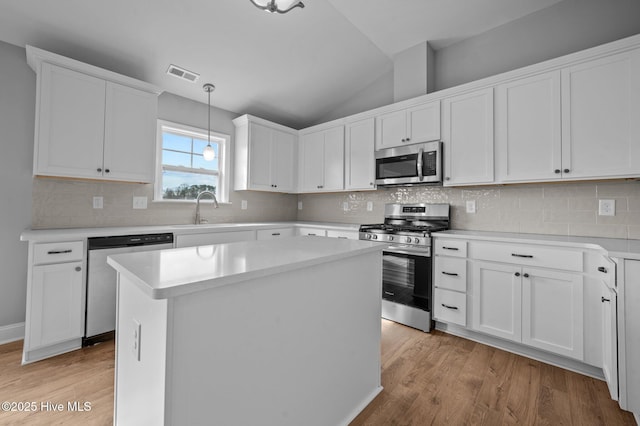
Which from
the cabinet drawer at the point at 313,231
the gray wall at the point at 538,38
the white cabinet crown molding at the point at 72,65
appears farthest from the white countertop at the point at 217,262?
the gray wall at the point at 538,38


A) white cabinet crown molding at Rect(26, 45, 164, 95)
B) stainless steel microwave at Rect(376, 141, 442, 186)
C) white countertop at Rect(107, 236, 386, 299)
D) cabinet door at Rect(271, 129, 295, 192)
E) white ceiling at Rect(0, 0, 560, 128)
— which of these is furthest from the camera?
cabinet door at Rect(271, 129, 295, 192)

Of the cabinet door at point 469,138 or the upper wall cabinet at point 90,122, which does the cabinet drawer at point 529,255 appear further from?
A: the upper wall cabinet at point 90,122

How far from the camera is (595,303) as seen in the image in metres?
2.01

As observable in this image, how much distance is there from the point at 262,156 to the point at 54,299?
8.65 ft

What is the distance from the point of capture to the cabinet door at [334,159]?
3949 millimetres

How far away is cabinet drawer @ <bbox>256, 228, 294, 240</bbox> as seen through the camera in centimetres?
366

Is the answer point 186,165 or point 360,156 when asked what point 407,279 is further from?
point 186,165

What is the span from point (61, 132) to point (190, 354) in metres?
2.57

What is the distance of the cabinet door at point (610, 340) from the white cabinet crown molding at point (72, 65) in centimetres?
404

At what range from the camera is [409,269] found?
9.54 feet

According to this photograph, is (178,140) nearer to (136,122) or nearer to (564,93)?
(136,122)

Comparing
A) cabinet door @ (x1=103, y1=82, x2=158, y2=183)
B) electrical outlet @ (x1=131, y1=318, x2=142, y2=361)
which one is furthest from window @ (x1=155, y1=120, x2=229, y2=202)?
electrical outlet @ (x1=131, y1=318, x2=142, y2=361)

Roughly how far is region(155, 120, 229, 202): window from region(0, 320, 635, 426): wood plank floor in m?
Answer: 1.80

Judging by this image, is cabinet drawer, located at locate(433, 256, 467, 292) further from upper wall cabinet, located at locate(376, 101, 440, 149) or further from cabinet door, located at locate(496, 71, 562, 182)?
upper wall cabinet, located at locate(376, 101, 440, 149)
